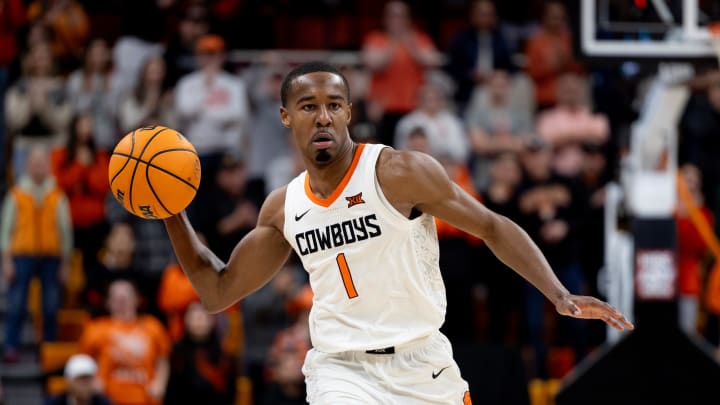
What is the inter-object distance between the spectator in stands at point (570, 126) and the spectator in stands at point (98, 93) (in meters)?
4.87

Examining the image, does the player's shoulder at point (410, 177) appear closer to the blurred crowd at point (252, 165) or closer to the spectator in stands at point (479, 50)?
the blurred crowd at point (252, 165)

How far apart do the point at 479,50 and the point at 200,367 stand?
17.6 feet

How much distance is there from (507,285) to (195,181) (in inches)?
250

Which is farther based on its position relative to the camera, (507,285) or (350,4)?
(350,4)

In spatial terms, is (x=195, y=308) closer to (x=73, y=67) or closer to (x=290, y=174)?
(x=290, y=174)

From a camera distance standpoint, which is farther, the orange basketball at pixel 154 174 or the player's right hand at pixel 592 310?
the orange basketball at pixel 154 174

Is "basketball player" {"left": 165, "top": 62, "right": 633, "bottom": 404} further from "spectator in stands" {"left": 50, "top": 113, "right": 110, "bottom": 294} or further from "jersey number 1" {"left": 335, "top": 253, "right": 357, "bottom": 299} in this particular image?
"spectator in stands" {"left": 50, "top": 113, "right": 110, "bottom": 294}

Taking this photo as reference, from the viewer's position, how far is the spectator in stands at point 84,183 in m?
12.4

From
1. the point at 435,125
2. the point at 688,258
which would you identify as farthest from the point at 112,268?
the point at 688,258

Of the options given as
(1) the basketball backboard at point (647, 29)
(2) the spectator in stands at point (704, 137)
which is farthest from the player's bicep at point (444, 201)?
(2) the spectator in stands at point (704, 137)

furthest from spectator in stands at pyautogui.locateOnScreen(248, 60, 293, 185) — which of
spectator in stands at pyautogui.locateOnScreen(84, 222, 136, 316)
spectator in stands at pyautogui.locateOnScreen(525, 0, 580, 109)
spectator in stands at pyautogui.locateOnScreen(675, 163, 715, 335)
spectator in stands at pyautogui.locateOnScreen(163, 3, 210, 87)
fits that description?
spectator in stands at pyautogui.locateOnScreen(675, 163, 715, 335)

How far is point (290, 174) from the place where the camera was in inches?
492

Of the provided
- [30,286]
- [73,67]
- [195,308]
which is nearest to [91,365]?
[195,308]

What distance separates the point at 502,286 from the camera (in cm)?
1150
